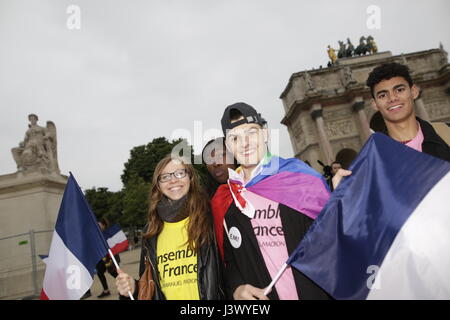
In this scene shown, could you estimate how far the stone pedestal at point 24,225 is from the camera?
784cm

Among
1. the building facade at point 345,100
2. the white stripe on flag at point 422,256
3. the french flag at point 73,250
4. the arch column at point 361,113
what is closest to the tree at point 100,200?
the building facade at point 345,100

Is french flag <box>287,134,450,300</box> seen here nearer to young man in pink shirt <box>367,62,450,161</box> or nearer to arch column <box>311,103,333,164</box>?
young man in pink shirt <box>367,62,450,161</box>

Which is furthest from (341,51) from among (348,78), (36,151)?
(36,151)

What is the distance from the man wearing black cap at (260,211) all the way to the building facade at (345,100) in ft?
100

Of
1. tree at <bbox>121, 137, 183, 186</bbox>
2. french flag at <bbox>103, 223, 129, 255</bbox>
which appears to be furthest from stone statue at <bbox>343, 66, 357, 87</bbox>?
french flag at <bbox>103, 223, 129, 255</bbox>

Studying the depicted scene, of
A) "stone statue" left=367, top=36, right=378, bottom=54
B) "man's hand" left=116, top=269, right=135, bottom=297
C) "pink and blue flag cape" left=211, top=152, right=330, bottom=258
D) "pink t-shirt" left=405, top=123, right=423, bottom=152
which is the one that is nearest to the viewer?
"pink and blue flag cape" left=211, top=152, right=330, bottom=258

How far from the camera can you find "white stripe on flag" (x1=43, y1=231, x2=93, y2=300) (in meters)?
2.48

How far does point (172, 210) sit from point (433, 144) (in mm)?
2264

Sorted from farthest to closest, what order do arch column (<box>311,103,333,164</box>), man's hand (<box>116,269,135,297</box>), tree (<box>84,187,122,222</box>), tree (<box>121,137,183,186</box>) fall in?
1. tree (<box>84,187,122,222</box>)
2. tree (<box>121,137,183,186</box>)
3. arch column (<box>311,103,333,164</box>)
4. man's hand (<box>116,269,135,297</box>)

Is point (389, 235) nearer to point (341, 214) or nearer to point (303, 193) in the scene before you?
point (341, 214)

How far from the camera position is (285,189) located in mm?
2217

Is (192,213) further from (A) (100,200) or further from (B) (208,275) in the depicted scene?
(A) (100,200)

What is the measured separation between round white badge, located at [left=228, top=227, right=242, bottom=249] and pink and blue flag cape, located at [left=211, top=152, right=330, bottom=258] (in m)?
0.15

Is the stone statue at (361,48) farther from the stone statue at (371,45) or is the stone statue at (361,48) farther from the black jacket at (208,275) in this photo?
the black jacket at (208,275)
